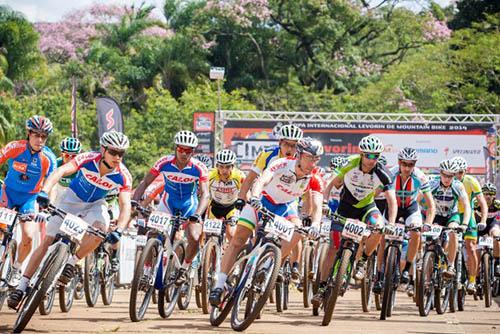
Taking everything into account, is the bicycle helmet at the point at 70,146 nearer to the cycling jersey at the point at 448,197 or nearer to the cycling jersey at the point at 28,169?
the cycling jersey at the point at 28,169

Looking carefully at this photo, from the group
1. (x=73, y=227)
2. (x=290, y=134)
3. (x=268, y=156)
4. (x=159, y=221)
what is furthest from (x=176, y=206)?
(x=73, y=227)

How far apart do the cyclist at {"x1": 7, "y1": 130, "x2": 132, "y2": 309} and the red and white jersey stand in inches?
59.9

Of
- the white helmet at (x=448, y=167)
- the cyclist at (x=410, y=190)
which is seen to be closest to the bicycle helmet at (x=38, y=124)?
the cyclist at (x=410, y=190)

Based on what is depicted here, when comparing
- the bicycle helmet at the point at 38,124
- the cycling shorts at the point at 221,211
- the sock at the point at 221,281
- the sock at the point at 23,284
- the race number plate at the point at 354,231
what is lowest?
the sock at the point at 23,284

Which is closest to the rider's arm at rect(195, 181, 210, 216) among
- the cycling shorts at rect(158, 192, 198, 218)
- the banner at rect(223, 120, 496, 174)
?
the cycling shorts at rect(158, 192, 198, 218)

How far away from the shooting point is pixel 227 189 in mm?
17422

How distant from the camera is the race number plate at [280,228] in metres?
12.4

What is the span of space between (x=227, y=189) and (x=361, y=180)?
3.24m

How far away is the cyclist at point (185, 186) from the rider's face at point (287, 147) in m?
1.02

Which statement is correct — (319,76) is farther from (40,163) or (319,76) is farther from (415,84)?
(40,163)

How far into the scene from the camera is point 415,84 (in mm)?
52250

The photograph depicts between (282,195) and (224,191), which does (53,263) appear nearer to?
(282,195)

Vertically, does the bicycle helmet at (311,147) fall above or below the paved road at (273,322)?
above

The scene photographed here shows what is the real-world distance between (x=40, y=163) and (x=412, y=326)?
4713 millimetres
